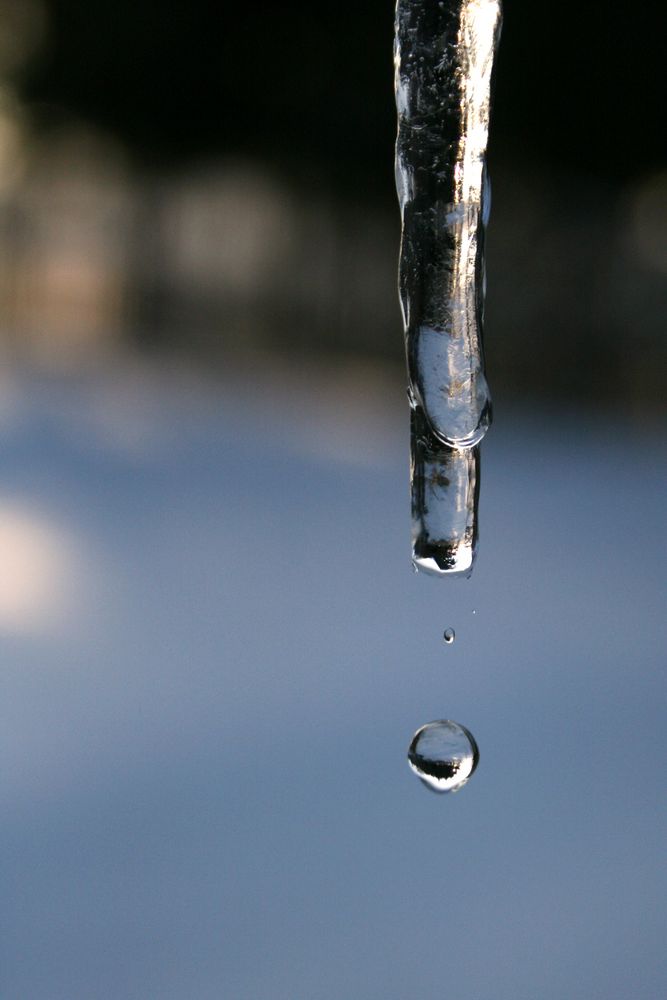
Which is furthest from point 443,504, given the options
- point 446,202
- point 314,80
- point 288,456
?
point 314,80

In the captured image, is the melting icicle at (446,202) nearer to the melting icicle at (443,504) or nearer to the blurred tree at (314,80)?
the melting icicle at (443,504)

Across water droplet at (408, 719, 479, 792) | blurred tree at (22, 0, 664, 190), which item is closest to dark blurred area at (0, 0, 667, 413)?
blurred tree at (22, 0, 664, 190)

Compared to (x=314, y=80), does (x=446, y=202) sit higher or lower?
higher

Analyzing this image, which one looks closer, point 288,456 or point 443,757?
point 443,757

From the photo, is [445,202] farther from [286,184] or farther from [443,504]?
[286,184]

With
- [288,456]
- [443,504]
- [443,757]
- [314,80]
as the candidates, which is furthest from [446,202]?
[314,80]

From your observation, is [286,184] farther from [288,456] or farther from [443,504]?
[443,504]
